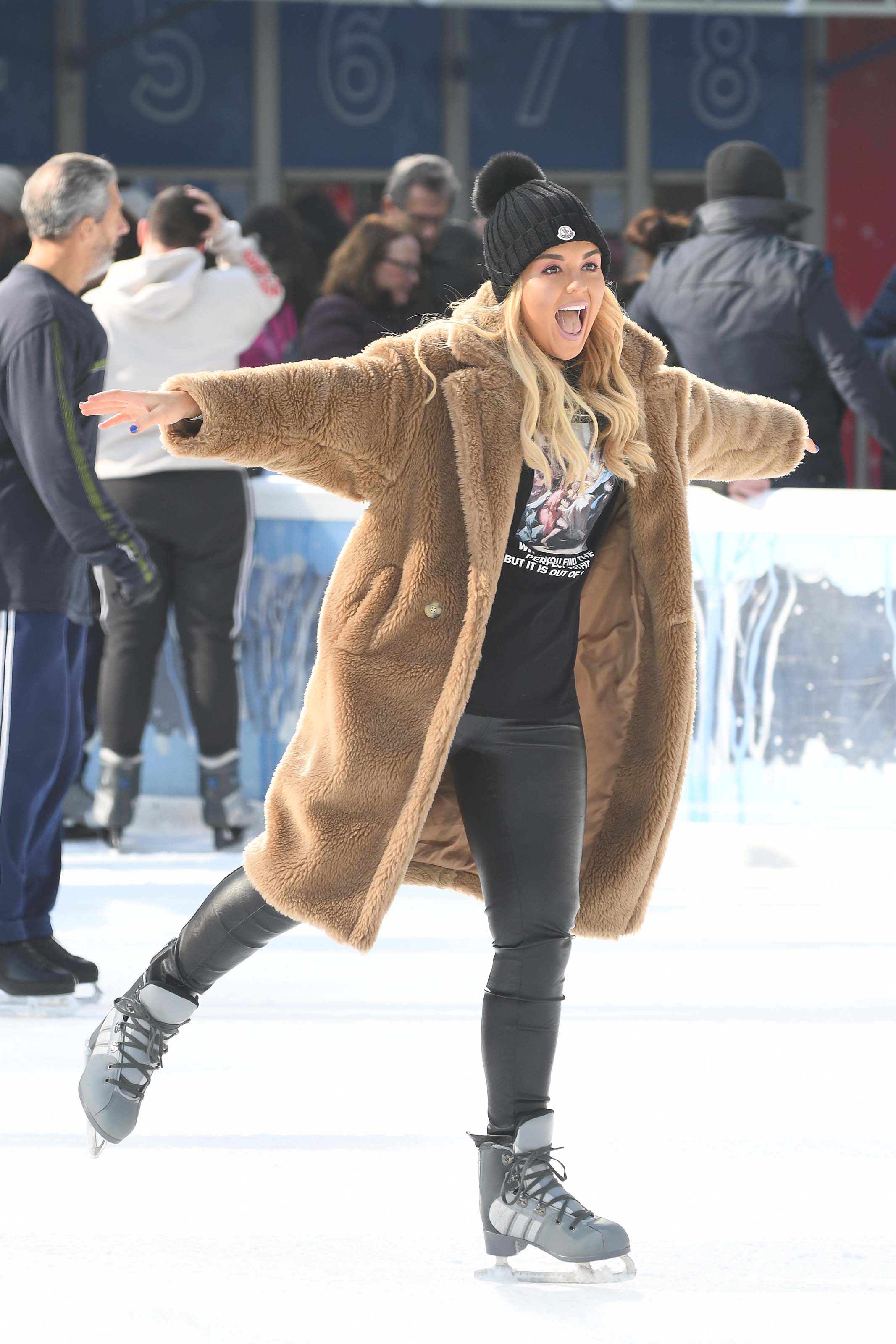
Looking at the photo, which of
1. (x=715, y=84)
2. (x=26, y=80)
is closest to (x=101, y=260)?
(x=26, y=80)

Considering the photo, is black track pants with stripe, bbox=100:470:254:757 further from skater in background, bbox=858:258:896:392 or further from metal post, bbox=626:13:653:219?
metal post, bbox=626:13:653:219

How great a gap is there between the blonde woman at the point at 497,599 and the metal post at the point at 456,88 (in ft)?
33.9

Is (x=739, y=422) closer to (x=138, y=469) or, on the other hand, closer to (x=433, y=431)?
(x=433, y=431)

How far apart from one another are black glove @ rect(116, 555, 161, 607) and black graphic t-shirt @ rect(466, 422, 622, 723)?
61.7 inches

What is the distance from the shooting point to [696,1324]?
97.7 inches

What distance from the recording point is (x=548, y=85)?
13.0 meters

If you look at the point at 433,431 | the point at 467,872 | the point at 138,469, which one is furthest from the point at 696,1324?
the point at 138,469

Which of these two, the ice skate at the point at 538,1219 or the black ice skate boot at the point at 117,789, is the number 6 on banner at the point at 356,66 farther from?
the ice skate at the point at 538,1219

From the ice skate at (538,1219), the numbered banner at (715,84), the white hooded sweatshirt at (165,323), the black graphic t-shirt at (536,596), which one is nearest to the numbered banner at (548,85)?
the numbered banner at (715,84)

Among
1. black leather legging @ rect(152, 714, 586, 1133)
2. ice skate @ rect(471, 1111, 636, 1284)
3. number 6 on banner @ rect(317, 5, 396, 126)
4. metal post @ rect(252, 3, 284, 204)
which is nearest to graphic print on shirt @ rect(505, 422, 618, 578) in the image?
black leather legging @ rect(152, 714, 586, 1133)

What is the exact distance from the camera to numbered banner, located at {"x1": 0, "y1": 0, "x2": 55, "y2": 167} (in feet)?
40.6

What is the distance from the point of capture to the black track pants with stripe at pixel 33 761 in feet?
13.2

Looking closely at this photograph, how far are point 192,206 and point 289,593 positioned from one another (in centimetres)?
118

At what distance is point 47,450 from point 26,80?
9293 millimetres
